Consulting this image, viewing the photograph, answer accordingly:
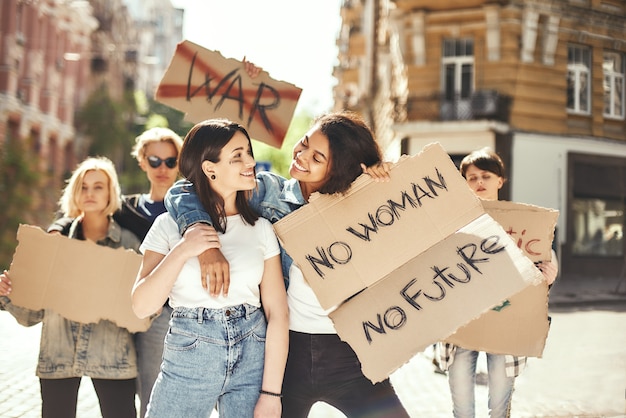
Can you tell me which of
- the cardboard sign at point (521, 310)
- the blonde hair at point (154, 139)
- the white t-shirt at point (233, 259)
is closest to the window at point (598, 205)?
the cardboard sign at point (521, 310)

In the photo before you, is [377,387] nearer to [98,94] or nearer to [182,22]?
[98,94]

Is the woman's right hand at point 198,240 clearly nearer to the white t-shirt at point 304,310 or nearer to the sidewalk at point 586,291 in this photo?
the white t-shirt at point 304,310

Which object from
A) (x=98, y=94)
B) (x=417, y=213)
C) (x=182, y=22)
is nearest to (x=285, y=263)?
(x=417, y=213)

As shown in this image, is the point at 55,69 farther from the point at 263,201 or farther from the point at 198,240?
the point at 198,240

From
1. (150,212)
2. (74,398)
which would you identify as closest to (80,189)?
(150,212)

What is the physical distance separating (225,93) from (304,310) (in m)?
1.75

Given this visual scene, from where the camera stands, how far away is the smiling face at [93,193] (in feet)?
11.7

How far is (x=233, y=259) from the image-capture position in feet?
7.80

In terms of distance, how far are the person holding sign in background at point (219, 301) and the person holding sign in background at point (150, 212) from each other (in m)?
1.28

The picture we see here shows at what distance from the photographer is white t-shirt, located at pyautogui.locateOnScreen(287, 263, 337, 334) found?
8.33ft

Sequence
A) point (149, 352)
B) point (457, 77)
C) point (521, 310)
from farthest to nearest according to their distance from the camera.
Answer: point (457, 77), point (149, 352), point (521, 310)

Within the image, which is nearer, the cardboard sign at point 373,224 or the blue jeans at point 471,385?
the cardboard sign at point 373,224

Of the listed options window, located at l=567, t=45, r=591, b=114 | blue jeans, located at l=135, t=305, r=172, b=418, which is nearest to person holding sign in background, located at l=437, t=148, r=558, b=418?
blue jeans, located at l=135, t=305, r=172, b=418

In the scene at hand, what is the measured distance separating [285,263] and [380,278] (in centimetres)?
38
